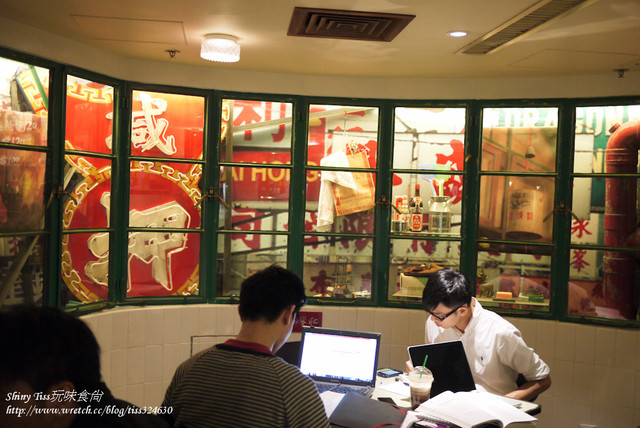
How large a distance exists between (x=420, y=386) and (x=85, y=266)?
8.34 feet

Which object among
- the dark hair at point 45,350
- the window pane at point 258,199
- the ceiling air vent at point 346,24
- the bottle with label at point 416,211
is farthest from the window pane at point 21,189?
the bottle with label at point 416,211

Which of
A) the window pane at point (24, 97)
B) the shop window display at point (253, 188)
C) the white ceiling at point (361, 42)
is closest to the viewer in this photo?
the white ceiling at point (361, 42)

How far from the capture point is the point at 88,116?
4.00 metres

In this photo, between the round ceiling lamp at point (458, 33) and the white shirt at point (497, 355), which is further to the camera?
the round ceiling lamp at point (458, 33)

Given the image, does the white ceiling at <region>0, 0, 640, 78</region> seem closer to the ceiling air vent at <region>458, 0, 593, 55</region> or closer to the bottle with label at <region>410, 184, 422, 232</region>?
the ceiling air vent at <region>458, 0, 593, 55</region>

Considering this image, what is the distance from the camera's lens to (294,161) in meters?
4.52

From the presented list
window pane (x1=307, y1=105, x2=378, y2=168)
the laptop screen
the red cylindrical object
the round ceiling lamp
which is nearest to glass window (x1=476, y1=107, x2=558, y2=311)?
the red cylindrical object

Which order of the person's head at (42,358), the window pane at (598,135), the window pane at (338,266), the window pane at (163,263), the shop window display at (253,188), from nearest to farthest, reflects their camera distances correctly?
the person's head at (42,358) → the window pane at (598,135) → the window pane at (163,263) → the shop window display at (253,188) → the window pane at (338,266)

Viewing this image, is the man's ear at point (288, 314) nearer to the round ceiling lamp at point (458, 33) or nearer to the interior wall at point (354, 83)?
the round ceiling lamp at point (458, 33)

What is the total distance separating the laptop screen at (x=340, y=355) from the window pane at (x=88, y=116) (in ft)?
6.85

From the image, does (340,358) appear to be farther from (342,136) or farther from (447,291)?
(342,136)

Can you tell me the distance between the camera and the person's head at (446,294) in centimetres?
304

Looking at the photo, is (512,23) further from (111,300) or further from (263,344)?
(111,300)

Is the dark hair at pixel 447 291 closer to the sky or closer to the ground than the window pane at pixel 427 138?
closer to the ground
